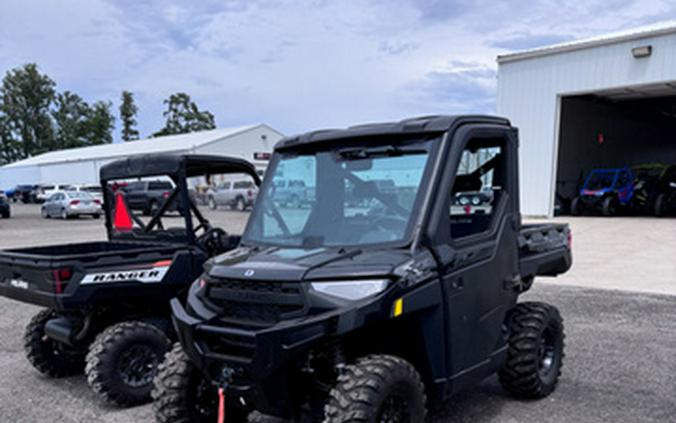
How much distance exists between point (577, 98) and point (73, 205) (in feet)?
80.9

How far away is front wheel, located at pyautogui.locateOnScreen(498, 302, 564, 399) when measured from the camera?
449cm

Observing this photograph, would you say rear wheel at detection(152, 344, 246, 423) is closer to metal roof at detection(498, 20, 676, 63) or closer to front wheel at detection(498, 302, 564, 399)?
front wheel at detection(498, 302, 564, 399)

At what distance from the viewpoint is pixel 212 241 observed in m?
5.64

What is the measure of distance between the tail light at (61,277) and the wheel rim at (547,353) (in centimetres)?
394

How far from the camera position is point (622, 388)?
199 inches

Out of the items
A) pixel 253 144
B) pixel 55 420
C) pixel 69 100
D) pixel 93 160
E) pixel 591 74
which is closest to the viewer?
pixel 55 420

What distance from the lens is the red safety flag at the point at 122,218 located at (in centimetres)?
640

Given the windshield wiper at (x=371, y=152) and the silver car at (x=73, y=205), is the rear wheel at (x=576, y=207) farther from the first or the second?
the silver car at (x=73, y=205)

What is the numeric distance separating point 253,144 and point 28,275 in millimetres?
46026

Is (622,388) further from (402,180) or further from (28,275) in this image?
(28,275)

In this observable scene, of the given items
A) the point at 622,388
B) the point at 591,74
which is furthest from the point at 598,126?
the point at 622,388

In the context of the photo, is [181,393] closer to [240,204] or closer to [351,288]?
[351,288]

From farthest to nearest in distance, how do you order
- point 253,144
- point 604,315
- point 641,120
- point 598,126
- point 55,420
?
point 253,144, point 641,120, point 598,126, point 604,315, point 55,420

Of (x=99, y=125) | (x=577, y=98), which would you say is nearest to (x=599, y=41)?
(x=577, y=98)
